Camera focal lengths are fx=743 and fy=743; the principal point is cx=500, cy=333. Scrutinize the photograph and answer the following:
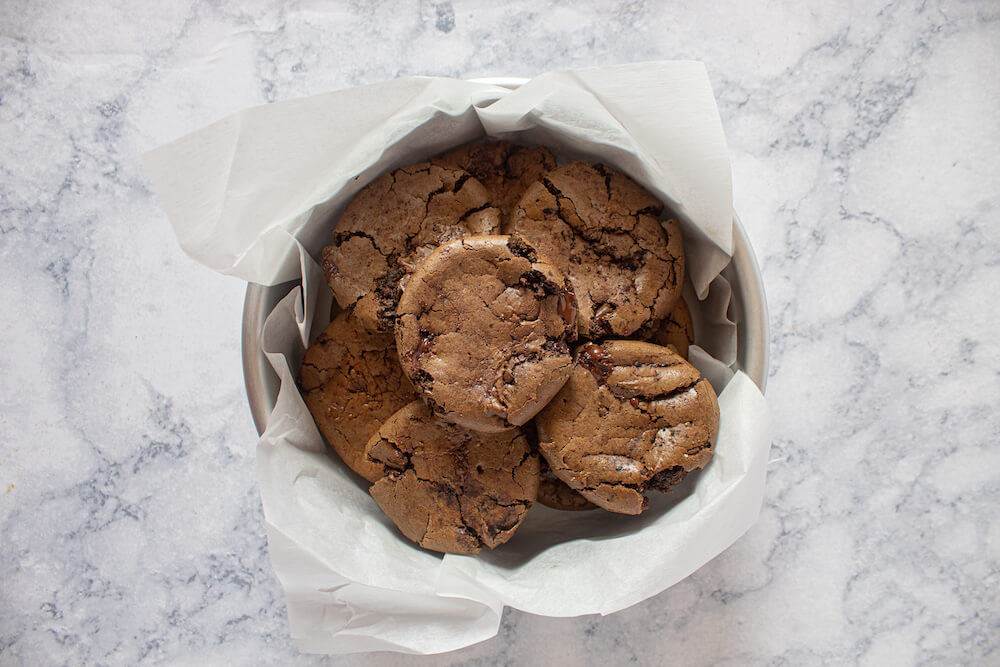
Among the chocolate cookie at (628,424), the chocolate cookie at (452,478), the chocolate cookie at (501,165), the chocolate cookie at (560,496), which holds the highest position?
the chocolate cookie at (501,165)

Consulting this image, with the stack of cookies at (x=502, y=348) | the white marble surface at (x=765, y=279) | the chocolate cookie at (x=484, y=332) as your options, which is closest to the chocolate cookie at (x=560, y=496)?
the stack of cookies at (x=502, y=348)

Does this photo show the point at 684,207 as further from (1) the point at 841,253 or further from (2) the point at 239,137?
(2) the point at 239,137

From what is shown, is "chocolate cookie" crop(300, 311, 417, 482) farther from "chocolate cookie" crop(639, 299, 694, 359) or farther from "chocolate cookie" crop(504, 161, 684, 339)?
"chocolate cookie" crop(639, 299, 694, 359)

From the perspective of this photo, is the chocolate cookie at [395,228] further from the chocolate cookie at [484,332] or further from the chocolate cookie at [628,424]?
the chocolate cookie at [628,424]

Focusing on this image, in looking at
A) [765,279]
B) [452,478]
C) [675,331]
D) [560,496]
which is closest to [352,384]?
[452,478]

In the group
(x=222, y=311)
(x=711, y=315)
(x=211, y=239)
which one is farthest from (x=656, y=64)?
(x=222, y=311)

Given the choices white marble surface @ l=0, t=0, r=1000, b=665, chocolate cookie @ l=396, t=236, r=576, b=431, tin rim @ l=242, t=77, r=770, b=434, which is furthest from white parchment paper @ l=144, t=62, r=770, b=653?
white marble surface @ l=0, t=0, r=1000, b=665

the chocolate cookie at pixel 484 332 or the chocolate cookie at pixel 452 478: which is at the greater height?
the chocolate cookie at pixel 484 332
